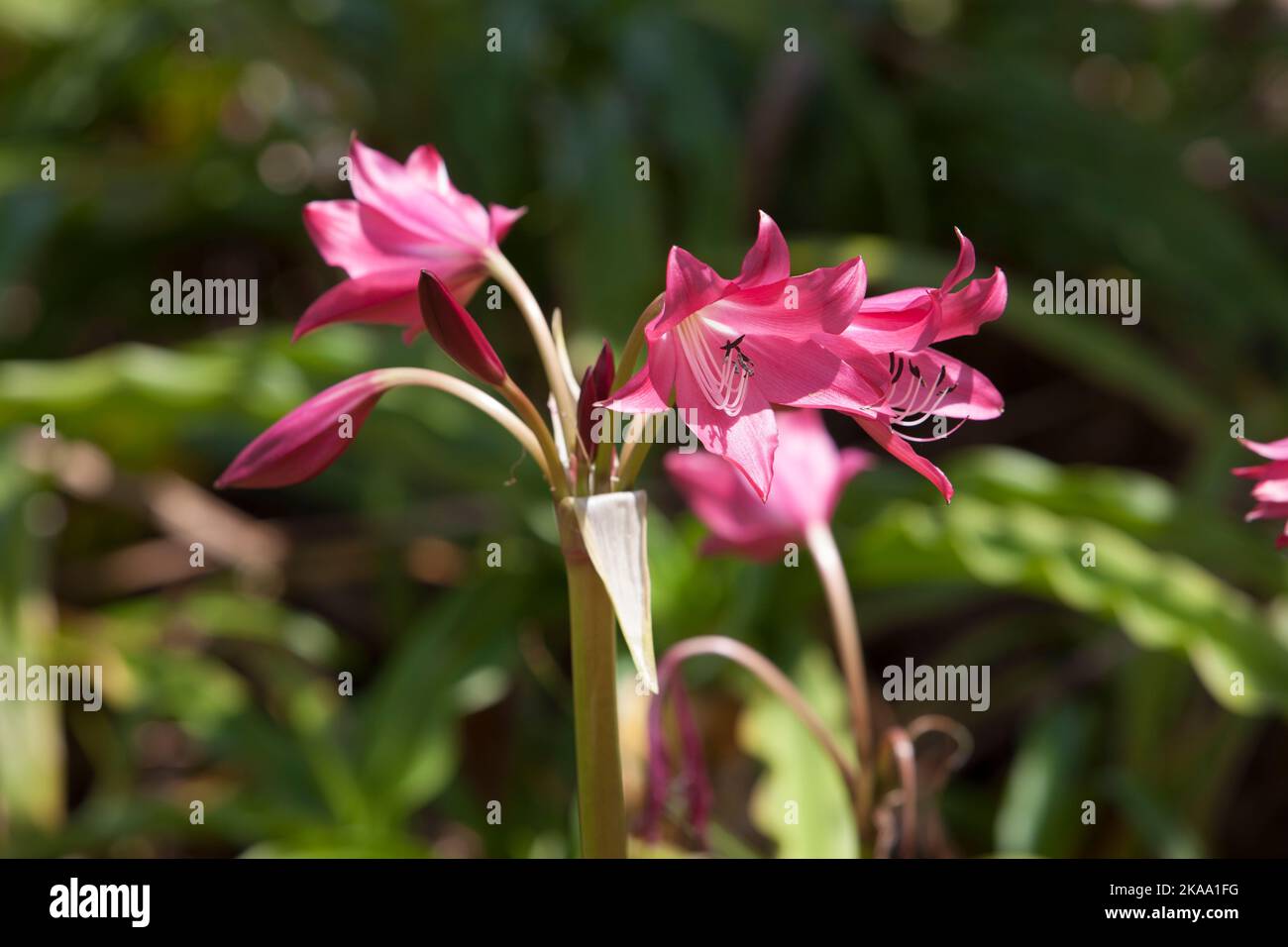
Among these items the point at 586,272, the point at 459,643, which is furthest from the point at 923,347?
the point at 586,272

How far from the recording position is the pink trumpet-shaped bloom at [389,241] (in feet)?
1.96

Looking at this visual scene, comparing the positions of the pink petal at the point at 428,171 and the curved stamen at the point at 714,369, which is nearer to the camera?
the curved stamen at the point at 714,369

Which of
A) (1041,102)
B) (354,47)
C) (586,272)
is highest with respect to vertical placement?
(354,47)

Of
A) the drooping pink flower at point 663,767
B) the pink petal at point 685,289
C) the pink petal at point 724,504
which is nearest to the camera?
the pink petal at point 685,289

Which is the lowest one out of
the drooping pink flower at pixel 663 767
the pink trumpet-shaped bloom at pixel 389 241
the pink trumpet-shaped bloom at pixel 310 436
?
the drooping pink flower at pixel 663 767

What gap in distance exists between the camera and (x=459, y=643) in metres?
1.48

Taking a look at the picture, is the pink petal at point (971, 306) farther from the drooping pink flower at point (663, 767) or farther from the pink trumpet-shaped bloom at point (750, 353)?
the drooping pink flower at point (663, 767)

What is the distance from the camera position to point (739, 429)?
523 mm

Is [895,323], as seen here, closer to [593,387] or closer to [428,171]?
[593,387]

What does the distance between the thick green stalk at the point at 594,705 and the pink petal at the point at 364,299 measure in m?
0.16

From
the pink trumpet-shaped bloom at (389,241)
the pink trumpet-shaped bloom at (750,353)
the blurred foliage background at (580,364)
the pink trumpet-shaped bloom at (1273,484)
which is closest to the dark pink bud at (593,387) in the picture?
the pink trumpet-shaped bloom at (750,353)
